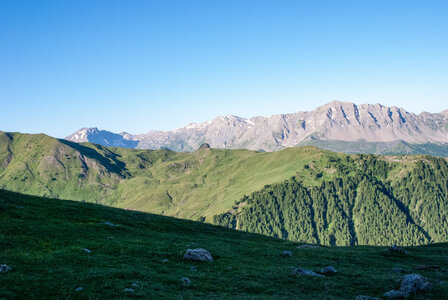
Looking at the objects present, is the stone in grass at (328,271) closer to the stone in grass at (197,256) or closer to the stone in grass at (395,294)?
the stone in grass at (395,294)

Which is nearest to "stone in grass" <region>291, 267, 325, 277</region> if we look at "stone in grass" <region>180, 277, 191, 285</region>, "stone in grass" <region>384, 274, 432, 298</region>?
"stone in grass" <region>384, 274, 432, 298</region>

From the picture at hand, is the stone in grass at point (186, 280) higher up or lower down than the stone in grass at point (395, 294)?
lower down

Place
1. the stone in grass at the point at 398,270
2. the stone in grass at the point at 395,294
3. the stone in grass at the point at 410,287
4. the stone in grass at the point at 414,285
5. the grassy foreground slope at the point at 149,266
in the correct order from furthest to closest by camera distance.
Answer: the stone in grass at the point at 398,270 < the stone in grass at the point at 414,285 < the stone in grass at the point at 410,287 < the stone in grass at the point at 395,294 < the grassy foreground slope at the point at 149,266

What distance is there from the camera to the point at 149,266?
1448 inches

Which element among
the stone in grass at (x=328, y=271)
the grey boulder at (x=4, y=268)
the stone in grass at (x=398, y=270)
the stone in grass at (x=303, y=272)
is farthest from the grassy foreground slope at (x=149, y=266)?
the stone in grass at (x=398, y=270)

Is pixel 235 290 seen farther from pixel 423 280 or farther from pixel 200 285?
pixel 423 280

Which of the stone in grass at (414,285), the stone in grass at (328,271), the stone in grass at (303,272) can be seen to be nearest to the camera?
the stone in grass at (414,285)

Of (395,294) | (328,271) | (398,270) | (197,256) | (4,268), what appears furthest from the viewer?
(197,256)

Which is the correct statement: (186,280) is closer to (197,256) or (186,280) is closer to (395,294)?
(197,256)

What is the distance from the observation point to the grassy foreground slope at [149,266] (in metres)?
27.8

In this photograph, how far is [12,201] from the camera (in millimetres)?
63844

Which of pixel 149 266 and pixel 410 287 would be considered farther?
pixel 149 266

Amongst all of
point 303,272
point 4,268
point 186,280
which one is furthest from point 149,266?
point 303,272

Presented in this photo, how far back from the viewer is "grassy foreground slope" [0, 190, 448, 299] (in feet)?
91.2
